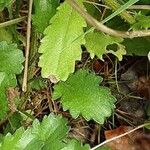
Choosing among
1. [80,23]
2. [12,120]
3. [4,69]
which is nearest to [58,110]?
[12,120]

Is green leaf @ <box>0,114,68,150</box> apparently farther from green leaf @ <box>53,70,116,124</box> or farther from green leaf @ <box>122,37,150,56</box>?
green leaf @ <box>122,37,150,56</box>

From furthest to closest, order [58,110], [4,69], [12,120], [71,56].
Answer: [58,110]
[12,120]
[4,69]
[71,56]

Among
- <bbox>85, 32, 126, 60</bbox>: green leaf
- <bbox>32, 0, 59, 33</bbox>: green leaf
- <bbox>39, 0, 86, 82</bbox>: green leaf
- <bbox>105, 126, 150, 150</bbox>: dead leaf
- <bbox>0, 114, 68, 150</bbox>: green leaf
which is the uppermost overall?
<bbox>32, 0, 59, 33</bbox>: green leaf

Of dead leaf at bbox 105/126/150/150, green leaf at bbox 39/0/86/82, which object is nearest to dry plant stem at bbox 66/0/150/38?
green leaf at bbox 39/0/86/82

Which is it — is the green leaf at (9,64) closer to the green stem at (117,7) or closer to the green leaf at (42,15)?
the green leaf at (42,15)

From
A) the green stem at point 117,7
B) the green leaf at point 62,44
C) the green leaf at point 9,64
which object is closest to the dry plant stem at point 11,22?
the green leaf at point 9,64

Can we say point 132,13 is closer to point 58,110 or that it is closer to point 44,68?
point 44,68
